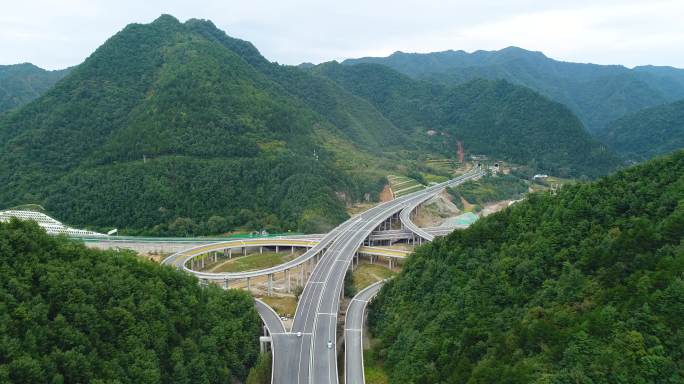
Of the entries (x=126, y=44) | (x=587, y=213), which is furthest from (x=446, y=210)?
(x=126, y=44)

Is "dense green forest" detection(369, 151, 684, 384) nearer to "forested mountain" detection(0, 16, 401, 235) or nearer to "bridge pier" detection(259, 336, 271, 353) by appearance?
"bridge pier" detection(259, 336, 271, 353)

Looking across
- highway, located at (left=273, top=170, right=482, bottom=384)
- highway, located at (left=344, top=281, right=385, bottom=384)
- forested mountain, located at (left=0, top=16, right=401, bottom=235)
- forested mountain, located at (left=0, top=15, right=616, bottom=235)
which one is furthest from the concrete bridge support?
forested mountain, located at (left=0, top=15, right=616, bottom=235)

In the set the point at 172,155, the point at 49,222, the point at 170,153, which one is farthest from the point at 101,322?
the point at 170,153

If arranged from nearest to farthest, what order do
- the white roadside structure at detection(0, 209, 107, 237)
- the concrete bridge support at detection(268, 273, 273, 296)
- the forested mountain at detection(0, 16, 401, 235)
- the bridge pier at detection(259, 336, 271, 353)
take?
1. the bridge pier at detection(259, 336, 271, 353)
2. the concrete bridge support at detection(268, 273, 273, 296)
3. the white roadside structure at detection(0, 209, 107, 237)
4. the forested mountain at detection(0, 16, 401, 235)

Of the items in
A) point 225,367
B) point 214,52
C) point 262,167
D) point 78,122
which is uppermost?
point 214,52

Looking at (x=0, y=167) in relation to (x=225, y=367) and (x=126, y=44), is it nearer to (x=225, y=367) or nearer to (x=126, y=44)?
(x=126, y=44)

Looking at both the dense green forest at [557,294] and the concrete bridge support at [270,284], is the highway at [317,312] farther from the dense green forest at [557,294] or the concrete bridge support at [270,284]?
the dense green forest at [557,294]

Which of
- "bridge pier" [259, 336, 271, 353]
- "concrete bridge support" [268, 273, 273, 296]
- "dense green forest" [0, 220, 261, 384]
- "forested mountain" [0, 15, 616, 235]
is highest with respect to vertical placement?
"forested mountain" [0, 15, 616, 235]

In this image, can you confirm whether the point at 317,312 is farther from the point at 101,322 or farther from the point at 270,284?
the point at 101,322
